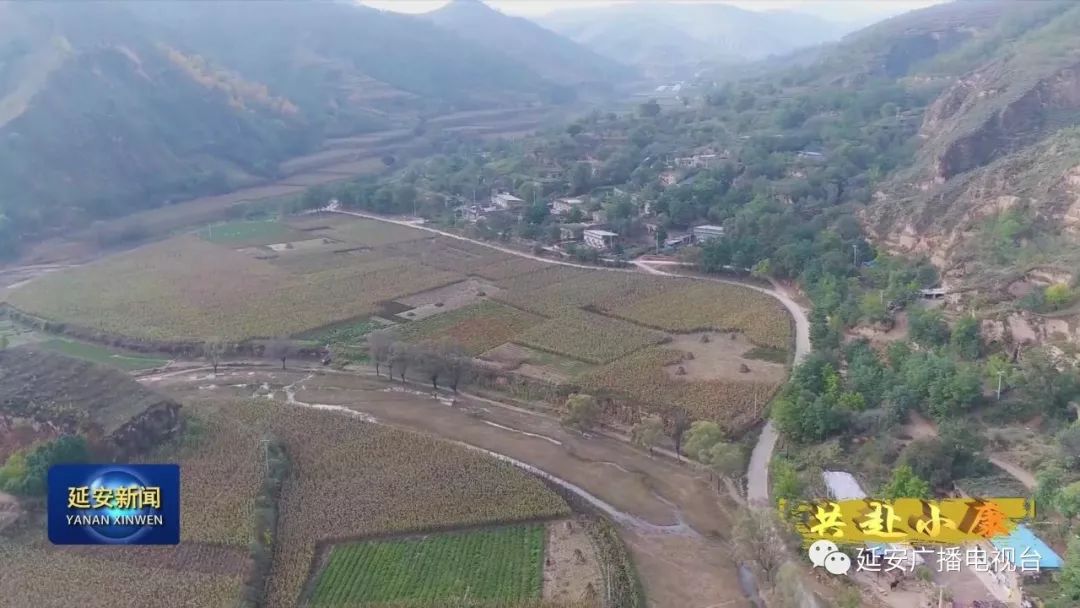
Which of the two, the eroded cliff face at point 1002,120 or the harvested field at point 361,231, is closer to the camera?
the eroded cliff face at point 1002,120

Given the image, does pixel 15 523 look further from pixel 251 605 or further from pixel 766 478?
pixel 766 478

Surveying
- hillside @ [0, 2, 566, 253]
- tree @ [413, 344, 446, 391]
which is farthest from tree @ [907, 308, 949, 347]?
hillside @ [0, 2, 566, 253]

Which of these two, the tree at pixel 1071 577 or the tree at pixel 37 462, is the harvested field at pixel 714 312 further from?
the tree at pixel 37 462

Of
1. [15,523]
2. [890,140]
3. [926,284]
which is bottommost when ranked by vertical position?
[15,523]

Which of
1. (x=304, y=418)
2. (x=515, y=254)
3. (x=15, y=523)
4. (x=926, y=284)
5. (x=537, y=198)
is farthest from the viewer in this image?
(x=537, y=198)

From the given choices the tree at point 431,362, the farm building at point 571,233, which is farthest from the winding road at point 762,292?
the tree at point 431,362

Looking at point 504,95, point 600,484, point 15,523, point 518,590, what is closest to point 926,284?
point 600,484
